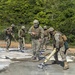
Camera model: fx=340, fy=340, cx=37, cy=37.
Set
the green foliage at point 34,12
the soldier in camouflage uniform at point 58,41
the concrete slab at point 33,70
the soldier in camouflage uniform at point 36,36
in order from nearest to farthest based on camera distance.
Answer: the concrete slab at point 33,70 → the soldier in camouflage uniform at point 58,41 → the soldier in camouflage uniform at point 36,36 → the green foliage at point 34,12

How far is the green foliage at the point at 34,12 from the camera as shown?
33.5 meters

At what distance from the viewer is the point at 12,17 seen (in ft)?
122

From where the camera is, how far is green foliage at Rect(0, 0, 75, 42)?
3347 centimetres

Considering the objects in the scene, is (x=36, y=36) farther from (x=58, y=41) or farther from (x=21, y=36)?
(x=21, y=36)

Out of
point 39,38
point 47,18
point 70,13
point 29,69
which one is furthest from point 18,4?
point 29,69

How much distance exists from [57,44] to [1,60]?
10.8ft

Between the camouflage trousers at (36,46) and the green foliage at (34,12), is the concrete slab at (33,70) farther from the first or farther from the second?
the green foliage at (34,12)

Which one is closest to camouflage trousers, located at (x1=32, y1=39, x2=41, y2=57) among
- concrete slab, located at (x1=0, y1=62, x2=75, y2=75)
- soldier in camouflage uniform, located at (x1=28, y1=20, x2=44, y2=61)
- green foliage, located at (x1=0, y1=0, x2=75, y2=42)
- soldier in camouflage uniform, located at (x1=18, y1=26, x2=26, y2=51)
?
soldier in camouflage uniform, located at (x1=28, y1=20, x2=44, y2=61)

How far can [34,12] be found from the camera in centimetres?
3734

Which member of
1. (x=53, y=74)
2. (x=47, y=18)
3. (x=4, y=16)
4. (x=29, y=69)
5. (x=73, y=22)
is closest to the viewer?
(x=53, y=74)

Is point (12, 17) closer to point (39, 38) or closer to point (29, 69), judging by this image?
point (39, 38)

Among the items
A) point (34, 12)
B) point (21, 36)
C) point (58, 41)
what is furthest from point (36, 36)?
point (34, 12)

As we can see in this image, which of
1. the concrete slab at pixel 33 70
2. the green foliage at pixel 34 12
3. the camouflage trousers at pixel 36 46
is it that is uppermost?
the green foliage at pixel 34 12

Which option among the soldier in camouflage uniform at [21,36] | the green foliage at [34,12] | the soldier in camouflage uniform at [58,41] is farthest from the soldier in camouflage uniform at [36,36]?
the green foliage at [34,12]
